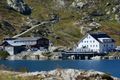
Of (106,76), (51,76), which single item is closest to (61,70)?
(51,76)

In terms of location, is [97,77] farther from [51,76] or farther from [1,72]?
[1,72]

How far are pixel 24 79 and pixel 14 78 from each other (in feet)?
1.28

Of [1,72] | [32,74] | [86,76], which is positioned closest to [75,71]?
[86,76]

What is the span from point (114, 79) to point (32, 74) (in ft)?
10.6

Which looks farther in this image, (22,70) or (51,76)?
(22,70)

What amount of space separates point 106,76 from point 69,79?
57.9 inches

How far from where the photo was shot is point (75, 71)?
18359 mm

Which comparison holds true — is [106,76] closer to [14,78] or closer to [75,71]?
[75,71]

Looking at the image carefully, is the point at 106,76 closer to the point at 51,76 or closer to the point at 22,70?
the point at 51,76

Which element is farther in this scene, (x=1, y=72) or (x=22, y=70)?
(x=22, y=70)

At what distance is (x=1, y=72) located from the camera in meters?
18.9

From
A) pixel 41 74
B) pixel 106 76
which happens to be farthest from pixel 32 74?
pixel 106 76

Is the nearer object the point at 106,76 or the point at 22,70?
the point at 106,76

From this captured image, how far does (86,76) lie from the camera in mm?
18109
